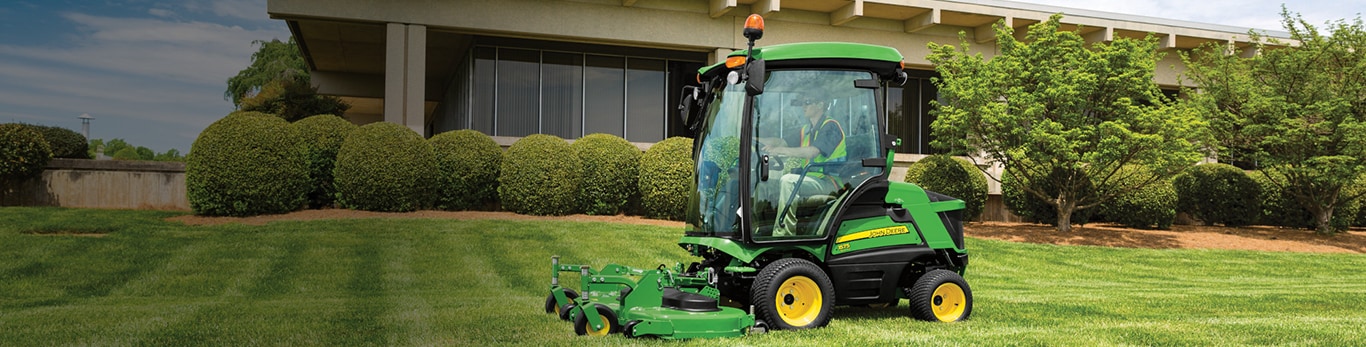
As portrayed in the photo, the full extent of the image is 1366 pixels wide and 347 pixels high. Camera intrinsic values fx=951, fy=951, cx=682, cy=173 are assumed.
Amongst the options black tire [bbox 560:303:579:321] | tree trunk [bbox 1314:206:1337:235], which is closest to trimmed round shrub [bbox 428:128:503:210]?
black tire [bbox 560:303:579:321]

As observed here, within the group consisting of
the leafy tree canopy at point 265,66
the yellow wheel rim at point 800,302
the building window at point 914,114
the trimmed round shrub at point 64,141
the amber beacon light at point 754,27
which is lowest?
the yellow wheel rim at point 800,302

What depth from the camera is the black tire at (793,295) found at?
22.2 ft

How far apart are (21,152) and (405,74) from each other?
6852 millimetres

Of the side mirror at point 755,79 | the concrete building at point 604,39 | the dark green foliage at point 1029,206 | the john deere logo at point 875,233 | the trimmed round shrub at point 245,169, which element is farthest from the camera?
the dark green foliage at point 1029,206

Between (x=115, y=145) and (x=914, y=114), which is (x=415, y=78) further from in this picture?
(x=115, y=145)

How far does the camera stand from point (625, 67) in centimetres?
2197

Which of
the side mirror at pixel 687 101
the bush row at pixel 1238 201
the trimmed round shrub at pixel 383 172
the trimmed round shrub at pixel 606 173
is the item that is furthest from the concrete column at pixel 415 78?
the bush row at pixel 1238 201

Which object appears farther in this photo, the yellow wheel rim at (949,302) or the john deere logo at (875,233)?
the yellow wheel rim at (949,302)

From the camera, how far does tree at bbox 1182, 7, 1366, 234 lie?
1989 cm

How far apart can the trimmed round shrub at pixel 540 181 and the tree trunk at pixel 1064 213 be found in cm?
961

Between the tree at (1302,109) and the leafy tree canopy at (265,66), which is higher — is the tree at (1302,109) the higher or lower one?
the lower one

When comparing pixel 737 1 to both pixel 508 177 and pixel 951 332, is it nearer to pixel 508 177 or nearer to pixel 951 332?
pixel 508 177

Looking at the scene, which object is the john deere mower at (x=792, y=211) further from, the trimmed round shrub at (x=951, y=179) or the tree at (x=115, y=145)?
the tree at (x=115, y=145)

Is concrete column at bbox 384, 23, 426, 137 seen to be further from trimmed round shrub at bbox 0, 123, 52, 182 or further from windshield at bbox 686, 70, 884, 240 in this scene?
windshield at bbox 686, 70, 884, 240
